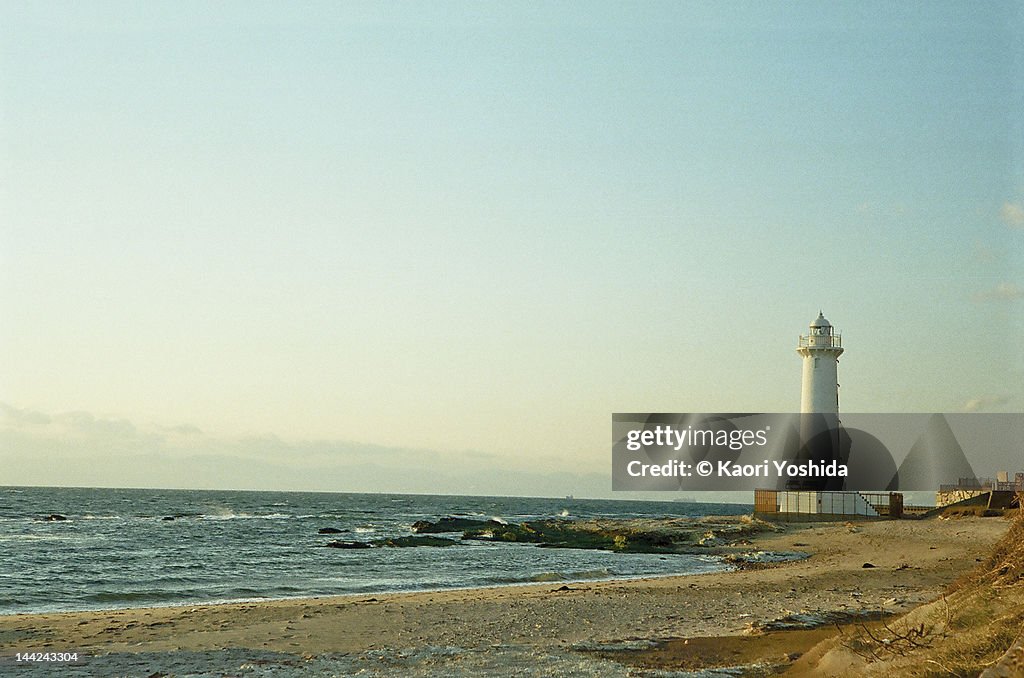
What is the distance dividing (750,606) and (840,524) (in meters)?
27.0

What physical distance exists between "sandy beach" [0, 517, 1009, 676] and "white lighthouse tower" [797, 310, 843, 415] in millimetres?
19658

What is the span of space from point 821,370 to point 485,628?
32.2 m

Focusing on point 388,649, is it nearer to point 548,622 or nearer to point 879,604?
point 548,622

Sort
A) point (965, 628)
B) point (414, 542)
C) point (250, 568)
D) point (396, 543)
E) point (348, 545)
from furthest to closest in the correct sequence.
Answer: point (414, 542) → point (396, 543) → point (348, 545) → point (250, 568) → point (965, 628)

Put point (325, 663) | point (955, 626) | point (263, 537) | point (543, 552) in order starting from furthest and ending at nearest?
point (263, 537)
point (543, 552)
point (325, 663)
point (955, 626)

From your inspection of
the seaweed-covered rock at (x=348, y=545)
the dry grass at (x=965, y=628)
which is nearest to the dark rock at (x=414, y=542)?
the seaweed-covered rock at (x=348, y=545)

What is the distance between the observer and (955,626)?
7.77 metres

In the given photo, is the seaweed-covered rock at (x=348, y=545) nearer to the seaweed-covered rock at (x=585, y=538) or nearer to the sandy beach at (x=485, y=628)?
the seaweed-covered rock at (x=585, y=538)

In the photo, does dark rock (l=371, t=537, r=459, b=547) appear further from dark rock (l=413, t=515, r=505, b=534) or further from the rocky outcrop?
dark rock (l=413, t=515, r=505, b=534)

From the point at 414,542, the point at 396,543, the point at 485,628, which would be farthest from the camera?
the point at 414,542

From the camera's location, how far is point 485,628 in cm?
1448

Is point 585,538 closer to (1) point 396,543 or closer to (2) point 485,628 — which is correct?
(1) point 396,543

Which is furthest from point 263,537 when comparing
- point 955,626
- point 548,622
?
point 955,626

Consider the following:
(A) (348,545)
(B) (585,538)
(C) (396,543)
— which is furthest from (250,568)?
(B) (585,538)
